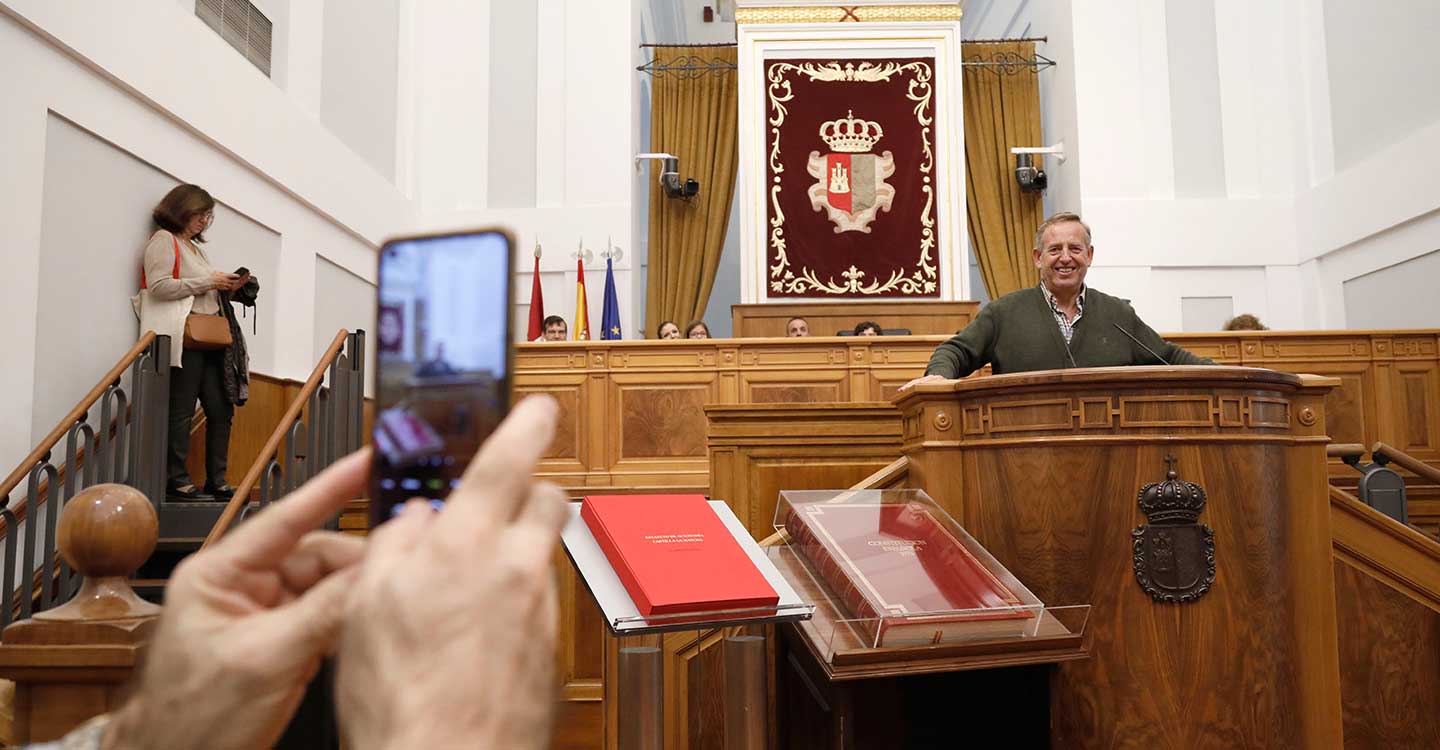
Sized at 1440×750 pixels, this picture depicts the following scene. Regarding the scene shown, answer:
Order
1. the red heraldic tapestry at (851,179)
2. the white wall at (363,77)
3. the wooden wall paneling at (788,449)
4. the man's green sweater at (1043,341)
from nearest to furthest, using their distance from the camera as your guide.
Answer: the man's green sweater at (1043,341)
the wooden wall paneling at (788,449)
the white wall at (363,77)
the red heraldic tapestry at (851,179)

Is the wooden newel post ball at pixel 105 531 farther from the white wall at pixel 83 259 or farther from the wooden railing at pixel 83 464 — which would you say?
the white wall at pixel 83 259

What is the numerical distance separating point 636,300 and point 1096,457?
26.1ft

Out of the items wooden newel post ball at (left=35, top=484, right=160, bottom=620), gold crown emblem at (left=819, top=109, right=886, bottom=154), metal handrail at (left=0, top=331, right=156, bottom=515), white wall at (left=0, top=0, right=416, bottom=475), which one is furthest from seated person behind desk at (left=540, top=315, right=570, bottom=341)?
wooden newel post ball at (left=35, top=484, right=160, bottom=620)

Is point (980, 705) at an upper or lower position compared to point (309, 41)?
lower

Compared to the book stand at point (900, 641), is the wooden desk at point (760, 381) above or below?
above

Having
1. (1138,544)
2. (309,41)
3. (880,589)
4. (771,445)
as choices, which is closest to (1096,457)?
(1138,544)

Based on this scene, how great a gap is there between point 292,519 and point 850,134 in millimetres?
10438

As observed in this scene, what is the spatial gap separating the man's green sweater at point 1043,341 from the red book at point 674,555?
130cm

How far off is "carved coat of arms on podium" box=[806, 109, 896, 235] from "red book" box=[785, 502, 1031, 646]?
799 centimetres

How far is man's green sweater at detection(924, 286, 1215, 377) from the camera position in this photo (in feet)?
10.5

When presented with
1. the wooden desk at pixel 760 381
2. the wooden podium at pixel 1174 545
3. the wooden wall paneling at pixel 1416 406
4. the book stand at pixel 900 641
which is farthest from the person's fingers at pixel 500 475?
A: the wooden wall paneling at pixel 1416 406

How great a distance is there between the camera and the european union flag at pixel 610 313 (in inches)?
368

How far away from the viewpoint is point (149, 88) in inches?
227

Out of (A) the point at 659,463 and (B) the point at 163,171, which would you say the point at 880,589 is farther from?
(B) the point at 163,171
